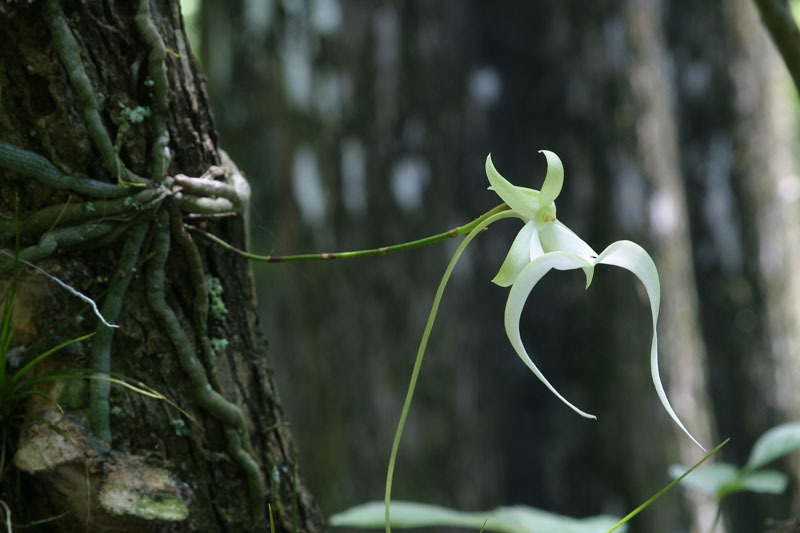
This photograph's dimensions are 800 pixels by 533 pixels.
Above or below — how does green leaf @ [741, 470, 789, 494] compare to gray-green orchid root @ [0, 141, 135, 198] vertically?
below

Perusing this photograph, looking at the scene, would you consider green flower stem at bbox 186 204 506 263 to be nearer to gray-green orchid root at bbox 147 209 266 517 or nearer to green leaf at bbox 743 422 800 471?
gray-green orchid root at bbox 147 209 266 517

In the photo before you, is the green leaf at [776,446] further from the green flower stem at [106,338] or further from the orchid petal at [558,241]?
the green flower stem at [106,338]

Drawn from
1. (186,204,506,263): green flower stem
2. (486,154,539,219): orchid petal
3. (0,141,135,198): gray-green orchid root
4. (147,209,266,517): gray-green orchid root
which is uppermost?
(0,141,135,198): gray-green orchid root

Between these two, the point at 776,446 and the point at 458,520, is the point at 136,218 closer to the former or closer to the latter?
the point at 458,520

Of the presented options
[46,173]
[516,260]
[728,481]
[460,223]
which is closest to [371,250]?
[516,260]

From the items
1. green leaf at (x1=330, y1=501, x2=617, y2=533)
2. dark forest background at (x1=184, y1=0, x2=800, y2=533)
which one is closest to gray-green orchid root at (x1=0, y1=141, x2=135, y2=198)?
green leaf at (x1=330, y1=501, x2=617, y2=533)

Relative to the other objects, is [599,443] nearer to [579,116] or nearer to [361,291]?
[361,291]

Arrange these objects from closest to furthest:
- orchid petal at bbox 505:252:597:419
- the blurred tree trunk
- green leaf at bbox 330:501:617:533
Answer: orchid petal at bbox 505:252:597:419, green leaf at bbox 330:501:617:533, the blurred tree trunk
